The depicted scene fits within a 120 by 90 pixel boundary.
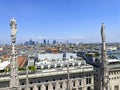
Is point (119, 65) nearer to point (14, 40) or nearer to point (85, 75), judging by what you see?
point (85, 75)

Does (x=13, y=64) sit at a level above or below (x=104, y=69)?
above

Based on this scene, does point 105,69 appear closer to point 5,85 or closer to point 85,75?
point 5,85

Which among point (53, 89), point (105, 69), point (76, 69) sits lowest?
point (53, 89)

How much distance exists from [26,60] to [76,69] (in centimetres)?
1671

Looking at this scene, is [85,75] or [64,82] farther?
[85,75]

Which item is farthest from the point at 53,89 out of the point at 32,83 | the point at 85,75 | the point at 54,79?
the point at 85,75

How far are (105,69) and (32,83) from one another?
95.5 feet

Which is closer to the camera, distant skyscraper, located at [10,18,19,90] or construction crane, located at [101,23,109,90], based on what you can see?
distant skyscraper, located at [10,18,19,90]

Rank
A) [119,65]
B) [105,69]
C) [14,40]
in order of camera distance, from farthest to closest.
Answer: [119,65] → [105,69] → [14,40]

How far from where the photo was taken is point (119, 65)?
6128 cm

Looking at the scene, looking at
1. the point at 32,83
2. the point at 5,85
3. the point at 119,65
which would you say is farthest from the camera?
the point at 119,65

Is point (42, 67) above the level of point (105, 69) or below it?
below

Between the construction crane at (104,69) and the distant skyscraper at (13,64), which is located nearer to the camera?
the distant skyscraper at (13,64)

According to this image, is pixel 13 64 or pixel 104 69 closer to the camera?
pixel 13 64
